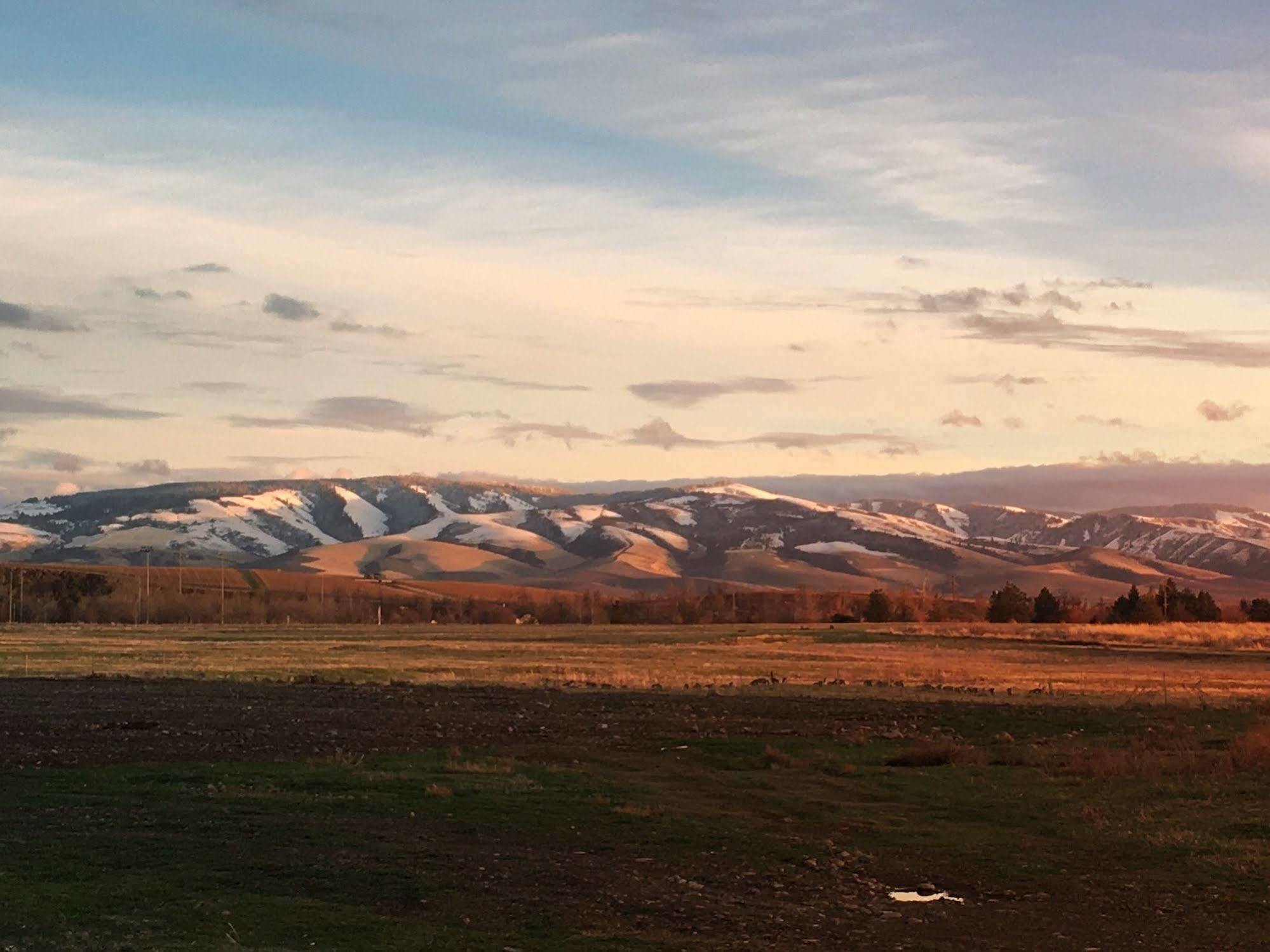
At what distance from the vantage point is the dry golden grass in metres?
53.4

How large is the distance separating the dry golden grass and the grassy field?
8332 mm

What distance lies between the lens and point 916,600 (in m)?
165

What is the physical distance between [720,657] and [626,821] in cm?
6013

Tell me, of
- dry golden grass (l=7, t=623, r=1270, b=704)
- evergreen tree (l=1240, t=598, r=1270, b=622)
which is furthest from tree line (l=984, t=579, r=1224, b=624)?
dry golden grass (l=7, t=623, r=1270, b=704)

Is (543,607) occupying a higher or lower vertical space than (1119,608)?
lower

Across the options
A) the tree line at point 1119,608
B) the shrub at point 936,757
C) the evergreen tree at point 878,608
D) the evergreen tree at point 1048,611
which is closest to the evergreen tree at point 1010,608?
the tree line at point 1119,608

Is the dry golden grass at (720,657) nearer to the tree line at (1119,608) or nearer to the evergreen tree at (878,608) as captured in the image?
the tree line at (1119,608)

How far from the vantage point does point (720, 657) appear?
7956cm

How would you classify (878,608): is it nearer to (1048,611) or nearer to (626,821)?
(1048,611)

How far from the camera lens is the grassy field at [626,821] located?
13.6 m

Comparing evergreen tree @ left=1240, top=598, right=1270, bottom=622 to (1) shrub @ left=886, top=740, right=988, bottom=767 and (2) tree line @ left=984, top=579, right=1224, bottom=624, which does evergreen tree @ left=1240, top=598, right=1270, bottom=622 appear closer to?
(2) tree line @ left=984, top=579, right=1224, bottom=624

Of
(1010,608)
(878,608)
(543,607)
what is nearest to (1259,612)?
(1010,608)

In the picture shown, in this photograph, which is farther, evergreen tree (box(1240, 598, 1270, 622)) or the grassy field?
evergreen tree (box(1240, 598, 1270, 622))

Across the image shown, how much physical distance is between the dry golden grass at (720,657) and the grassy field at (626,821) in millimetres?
8332
